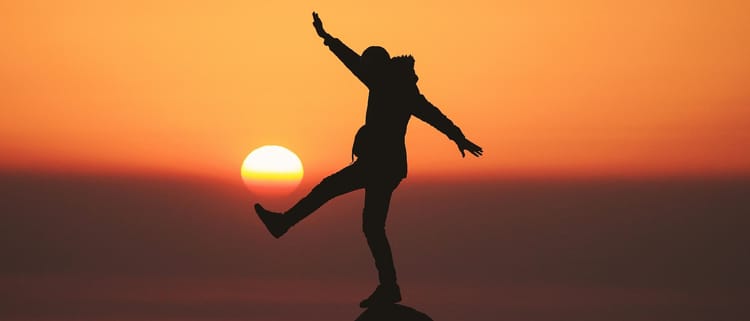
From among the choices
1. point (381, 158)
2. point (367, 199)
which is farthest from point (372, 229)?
point (381, 158)

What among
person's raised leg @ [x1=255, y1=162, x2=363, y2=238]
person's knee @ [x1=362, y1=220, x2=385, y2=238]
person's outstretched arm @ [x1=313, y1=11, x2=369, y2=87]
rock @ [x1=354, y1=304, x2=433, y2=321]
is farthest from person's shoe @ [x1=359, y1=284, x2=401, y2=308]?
person's outstretched arm @ [x1=313, y1=11, x2=369, y2=87]

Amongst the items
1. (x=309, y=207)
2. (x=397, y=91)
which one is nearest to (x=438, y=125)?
(x=397, y=91)

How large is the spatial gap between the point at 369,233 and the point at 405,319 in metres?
1.38

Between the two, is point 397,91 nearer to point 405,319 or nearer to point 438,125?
point 438,125

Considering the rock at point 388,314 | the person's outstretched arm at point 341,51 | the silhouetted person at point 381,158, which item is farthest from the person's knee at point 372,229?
the person's outstretched arm at point 341,51

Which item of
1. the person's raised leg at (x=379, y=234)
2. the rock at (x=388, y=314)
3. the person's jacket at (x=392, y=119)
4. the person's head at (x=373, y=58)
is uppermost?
the person's head at (x=373, y=58)

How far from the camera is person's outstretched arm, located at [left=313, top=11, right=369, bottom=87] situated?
63.3 feet

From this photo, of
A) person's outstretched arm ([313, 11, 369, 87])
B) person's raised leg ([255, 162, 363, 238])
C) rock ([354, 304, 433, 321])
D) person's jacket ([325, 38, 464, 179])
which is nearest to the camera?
person's outstretched arm ([313, 11, 369, 87])

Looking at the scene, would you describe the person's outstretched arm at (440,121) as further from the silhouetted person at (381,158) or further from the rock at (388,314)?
the rock at (388,314)

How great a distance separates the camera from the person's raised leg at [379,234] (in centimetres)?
2014

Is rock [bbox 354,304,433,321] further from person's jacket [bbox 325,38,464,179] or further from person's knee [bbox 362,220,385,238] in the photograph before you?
person's jacket [bbox 325,38,464,179]

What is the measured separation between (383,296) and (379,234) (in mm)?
873

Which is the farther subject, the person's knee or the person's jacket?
the person's knee

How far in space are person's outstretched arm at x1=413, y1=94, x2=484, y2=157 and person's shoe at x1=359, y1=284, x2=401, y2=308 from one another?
208cm
